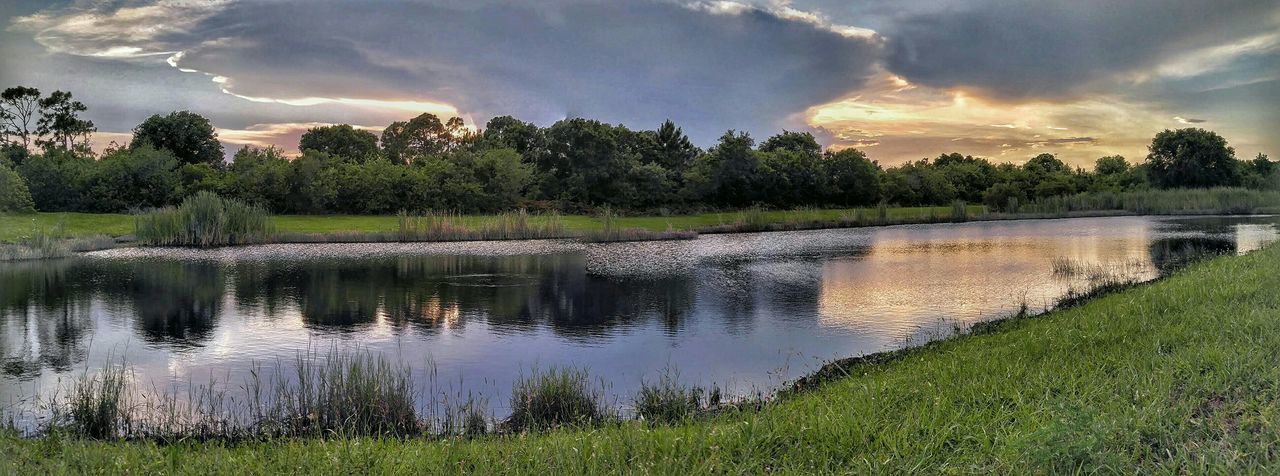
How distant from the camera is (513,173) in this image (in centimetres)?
5194

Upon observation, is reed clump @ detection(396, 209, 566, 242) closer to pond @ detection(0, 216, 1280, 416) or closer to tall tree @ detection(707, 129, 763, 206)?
pond @ detection(0, 216, 1280, 416)

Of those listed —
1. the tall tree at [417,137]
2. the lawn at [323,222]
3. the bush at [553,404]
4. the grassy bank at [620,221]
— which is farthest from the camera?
the tall tree at [417,137]

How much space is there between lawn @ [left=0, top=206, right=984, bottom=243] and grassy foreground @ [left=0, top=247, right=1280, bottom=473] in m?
28.6

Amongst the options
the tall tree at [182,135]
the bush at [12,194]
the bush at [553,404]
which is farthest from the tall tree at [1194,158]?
the tall tree at [182,135]

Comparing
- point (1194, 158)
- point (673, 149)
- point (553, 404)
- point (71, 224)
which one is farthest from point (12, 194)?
point (1194, 158)

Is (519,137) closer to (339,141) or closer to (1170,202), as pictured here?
(339,141)

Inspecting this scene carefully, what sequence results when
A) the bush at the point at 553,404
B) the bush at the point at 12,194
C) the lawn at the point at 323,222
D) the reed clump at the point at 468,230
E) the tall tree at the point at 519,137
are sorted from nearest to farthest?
1. the bush at the point at 553,404
2. the bush at the point at 12,194
3. the lawn at the point at 323,222
4. the reed clump at the point at 468,230
5. the tall tree at the point at 519,137

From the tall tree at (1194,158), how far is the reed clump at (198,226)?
201 feet

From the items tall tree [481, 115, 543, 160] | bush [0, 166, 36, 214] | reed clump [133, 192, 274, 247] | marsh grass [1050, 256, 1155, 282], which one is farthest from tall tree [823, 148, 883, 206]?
bush [0, 166, 36, 214]

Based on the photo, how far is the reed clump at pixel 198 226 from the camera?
Answer: 3077 cm

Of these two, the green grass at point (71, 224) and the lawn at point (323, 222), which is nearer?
the green grass at point (71, 224)

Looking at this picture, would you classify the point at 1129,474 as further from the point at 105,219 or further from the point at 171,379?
the point at 105,219

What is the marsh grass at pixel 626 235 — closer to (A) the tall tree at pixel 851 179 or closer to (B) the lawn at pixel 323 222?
(B) the lawn at pixel 323 222

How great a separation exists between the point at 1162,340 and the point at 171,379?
36.7ft
